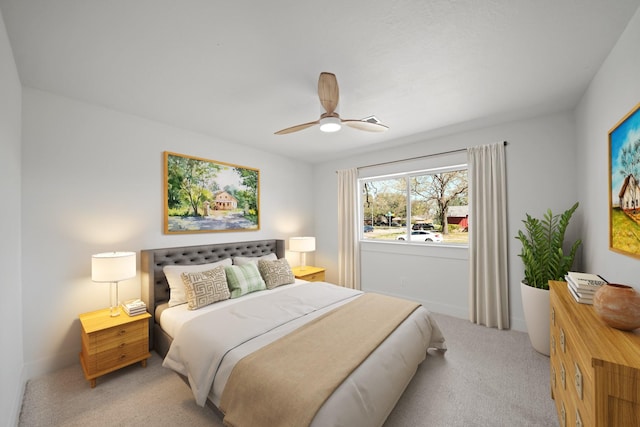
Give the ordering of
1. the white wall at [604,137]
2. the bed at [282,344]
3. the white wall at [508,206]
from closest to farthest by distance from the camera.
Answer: the bed at [282,344] < the white wall at [604,137] < the white wall at [508,206]

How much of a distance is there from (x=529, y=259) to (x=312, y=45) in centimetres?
295

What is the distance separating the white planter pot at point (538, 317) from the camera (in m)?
2.47

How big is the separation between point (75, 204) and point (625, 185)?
4408mm

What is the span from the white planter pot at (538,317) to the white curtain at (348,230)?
2.37 meters

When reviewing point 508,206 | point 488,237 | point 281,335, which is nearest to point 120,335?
point 281,335

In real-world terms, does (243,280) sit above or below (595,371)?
below

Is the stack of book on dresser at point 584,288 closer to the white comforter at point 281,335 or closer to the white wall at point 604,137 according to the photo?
the white wall at point 604,137

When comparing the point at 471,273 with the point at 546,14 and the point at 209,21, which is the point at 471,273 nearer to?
the point at 546,14

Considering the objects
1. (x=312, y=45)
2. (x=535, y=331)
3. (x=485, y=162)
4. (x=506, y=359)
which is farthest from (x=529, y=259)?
(x=312, y=45)

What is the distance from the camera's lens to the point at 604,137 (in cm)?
192

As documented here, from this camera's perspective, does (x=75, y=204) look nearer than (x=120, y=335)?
No

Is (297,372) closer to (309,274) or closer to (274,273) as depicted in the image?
(274,273)

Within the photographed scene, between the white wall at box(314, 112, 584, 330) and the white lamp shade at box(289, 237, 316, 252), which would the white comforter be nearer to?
the white wall at box(314, 112, 584, 330)

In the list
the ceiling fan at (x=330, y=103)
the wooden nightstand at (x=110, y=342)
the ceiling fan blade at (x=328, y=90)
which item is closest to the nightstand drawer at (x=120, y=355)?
the wooden nightstand at (x=110, y=342)
